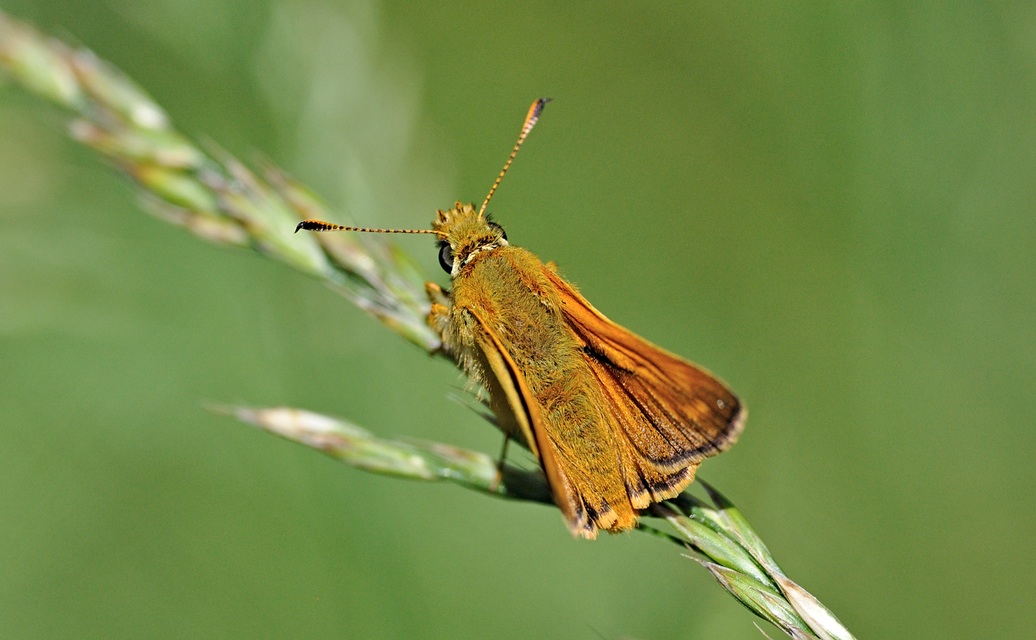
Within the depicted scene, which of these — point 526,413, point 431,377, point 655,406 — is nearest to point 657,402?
point 655,406

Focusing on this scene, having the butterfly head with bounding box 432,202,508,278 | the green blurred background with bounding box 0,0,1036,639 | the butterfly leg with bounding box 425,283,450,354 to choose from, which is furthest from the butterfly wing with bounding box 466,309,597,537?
the green blurred background with bounding box 0,0,1036,639

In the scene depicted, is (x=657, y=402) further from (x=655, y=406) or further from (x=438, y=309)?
(x=438, y=309)

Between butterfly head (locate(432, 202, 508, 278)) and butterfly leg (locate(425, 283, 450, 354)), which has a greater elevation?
butterfly head (locate(432, 202, 508, 278))

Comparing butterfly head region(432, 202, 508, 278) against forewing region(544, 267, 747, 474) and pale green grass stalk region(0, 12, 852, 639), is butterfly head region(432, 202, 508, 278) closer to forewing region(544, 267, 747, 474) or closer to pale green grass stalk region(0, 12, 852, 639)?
pale green grass stalk region(0, 12, 852, 639)

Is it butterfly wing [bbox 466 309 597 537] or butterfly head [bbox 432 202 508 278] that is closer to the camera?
butterfly wing [bbox 466 309 597 537]

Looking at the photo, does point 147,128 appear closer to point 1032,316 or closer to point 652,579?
point 652,579
